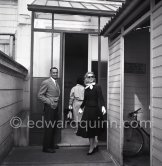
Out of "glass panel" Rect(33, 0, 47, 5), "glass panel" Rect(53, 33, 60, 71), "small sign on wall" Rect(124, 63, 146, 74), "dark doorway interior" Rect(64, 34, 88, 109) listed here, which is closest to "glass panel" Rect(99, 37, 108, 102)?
"small sign on wall" Rect(124, 63, 146, 74)

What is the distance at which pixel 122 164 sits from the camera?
5.27m

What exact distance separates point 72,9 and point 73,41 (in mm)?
3742

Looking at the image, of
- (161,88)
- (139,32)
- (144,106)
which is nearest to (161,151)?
(161,88)

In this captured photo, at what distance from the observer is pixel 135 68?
269 inches

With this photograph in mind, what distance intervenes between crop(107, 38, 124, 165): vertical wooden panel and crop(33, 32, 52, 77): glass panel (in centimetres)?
→ 198

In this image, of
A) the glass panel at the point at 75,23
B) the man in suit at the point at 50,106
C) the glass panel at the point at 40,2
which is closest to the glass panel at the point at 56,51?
the glass panel at the point at 75,23

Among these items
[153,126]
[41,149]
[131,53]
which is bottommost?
[41,149]

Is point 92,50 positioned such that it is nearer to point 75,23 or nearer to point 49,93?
point 75,23

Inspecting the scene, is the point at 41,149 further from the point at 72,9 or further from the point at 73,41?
the point at 73,41

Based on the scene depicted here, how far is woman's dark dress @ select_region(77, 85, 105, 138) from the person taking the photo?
19.4 feet

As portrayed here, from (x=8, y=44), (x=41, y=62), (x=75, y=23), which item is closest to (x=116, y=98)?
(x=41, y=62)

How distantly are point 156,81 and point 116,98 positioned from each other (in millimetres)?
2057

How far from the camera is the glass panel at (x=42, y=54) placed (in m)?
7.06

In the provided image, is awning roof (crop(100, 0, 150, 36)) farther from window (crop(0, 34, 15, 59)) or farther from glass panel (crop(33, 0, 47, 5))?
window (crop(0, 34, 15, 59))
